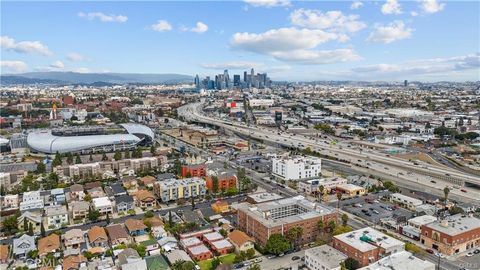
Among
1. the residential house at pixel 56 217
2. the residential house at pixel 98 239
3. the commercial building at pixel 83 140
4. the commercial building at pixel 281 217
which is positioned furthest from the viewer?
the commercial building at pixel 83 140

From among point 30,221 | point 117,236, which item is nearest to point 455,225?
point 117,236

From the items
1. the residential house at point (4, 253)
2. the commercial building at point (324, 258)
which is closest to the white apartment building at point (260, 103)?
the commercial building at point (324, 258)

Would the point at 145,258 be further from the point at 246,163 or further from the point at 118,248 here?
the point at 246,163

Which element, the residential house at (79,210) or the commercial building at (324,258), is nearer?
the commercial building at (324,258)

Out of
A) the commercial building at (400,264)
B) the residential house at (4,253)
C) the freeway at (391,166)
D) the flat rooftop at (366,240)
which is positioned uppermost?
the commercial building at (400,264)

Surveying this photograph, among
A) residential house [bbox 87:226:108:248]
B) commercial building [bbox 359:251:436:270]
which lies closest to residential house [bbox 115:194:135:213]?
residential house [bbox 87:226:108:248]

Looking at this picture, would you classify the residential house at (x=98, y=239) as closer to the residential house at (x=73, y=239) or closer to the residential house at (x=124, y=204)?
the residential house at (x=73, y=239)

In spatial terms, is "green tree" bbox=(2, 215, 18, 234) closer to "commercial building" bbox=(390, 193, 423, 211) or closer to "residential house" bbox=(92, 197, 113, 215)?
"residential house" bbox=(92, 197, 113, 215)
